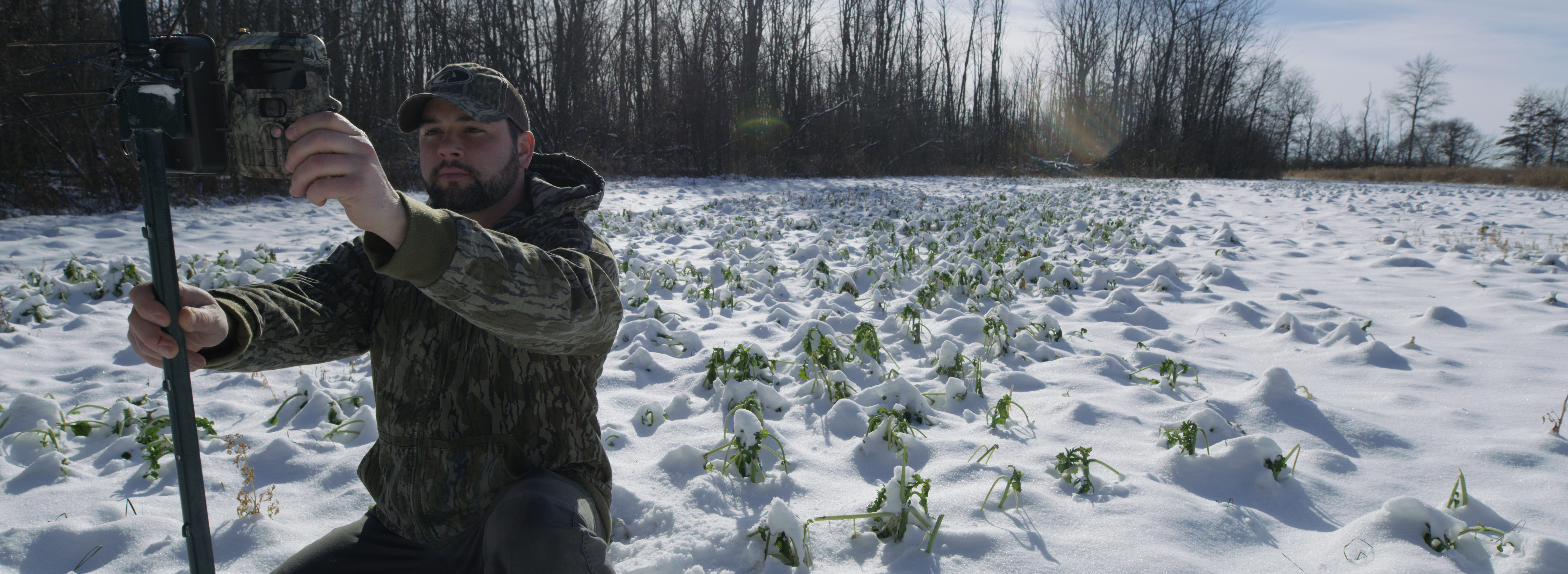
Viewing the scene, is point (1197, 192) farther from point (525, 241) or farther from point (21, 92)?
point (21, 92)

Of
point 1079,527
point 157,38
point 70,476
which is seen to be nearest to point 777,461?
point 1079,527

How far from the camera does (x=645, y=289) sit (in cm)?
581

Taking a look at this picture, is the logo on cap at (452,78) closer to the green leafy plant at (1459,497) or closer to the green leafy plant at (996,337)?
the green leafy plant at (996,337)

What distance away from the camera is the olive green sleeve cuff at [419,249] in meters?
1.23

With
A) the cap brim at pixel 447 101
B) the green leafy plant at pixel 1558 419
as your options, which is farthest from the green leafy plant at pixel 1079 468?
the cap brim at pixel 447 101

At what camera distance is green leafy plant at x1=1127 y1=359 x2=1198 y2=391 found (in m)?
3.68

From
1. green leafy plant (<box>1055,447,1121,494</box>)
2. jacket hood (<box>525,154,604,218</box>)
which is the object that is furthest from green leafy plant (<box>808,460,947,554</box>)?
jacket hood (<box>525,154,604,218</box>)

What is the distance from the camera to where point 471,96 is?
77.5 inches

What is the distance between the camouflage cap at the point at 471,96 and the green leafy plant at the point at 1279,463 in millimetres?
2904

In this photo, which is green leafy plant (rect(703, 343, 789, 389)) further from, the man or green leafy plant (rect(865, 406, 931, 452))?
the man

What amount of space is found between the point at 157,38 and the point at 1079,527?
2.69 m

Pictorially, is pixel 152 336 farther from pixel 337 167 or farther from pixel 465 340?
pixel 465 340

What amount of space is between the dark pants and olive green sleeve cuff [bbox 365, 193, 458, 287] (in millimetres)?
584

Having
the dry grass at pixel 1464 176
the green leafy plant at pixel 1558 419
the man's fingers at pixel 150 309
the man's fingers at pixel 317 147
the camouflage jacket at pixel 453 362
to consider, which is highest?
the dry grass at pixel 1464 176
